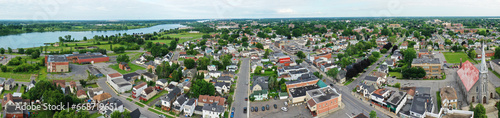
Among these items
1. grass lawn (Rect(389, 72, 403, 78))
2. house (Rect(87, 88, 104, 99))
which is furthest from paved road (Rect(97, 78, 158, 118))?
grass lawn (Rect(389, 72, 403, 78))

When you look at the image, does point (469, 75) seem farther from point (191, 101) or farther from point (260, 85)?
point (191, 101)

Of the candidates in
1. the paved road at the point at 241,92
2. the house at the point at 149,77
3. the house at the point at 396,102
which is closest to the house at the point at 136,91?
the house at the point at 149,77

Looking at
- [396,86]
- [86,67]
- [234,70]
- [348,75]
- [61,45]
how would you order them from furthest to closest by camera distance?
[61,45] < [86,67] < [234,70] < [348,75] < [396,86]

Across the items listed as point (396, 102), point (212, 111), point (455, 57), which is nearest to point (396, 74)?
point (396, 102)

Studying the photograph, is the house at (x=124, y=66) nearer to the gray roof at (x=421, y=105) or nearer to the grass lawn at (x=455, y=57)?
the gray roof at (x=421, y=105)

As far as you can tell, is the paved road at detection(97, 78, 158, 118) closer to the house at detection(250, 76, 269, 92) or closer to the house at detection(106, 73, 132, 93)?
the house at detection(106, 73, 132, 93)

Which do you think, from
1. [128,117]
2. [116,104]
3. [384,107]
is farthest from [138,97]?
[384,107]

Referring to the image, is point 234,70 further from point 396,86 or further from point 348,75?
point 396,86
